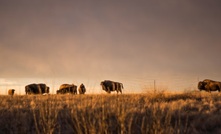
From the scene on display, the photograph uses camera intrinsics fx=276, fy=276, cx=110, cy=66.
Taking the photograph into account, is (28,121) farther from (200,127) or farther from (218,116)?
(218,116)

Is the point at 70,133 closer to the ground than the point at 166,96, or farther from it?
closer to the ground

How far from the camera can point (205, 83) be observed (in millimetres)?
30078

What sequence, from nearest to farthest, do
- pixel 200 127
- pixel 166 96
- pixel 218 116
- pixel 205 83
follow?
1. pixel 200 127
2. pixel 218 116
3. pixel 166 96
4. pixel 205 83

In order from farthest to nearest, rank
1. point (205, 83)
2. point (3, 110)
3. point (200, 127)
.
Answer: point (205, 83), point (3, 110), point (200, 127)

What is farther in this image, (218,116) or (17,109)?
(17,109)

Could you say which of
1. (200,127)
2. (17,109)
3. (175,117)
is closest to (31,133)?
(17,109)

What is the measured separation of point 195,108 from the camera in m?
9.86

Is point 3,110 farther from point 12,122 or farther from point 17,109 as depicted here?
point 12,122

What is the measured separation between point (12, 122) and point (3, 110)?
140 centimetres

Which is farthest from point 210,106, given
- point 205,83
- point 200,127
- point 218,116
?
point 205,83

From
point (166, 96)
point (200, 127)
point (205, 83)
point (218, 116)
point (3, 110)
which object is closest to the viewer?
point (200, 127)

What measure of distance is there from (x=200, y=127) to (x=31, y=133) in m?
4.77

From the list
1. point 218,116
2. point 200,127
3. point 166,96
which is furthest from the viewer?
point 166,96

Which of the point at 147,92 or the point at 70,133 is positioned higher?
the point at 147,92
